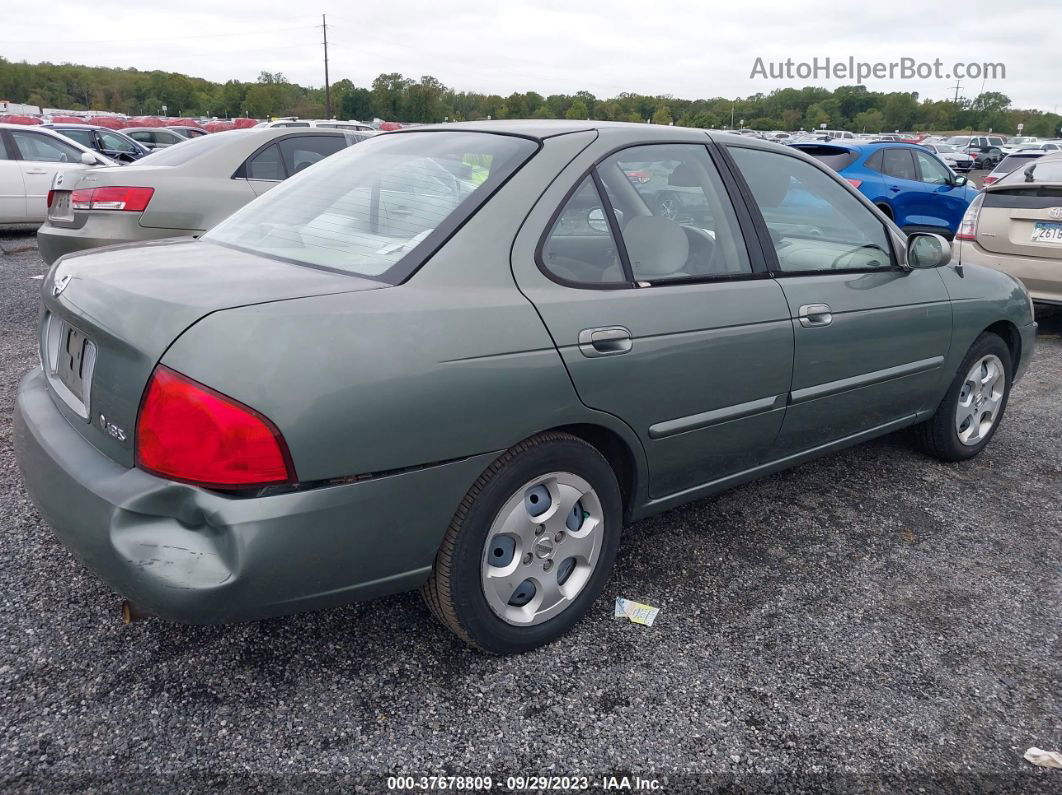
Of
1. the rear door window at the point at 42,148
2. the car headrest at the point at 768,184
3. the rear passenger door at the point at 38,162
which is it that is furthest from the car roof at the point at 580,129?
the rear door window at the point at 42,148

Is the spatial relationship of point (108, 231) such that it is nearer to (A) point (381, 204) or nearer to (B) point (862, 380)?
(A) point (381, 204)

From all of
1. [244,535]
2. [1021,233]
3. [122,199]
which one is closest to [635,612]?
[244,535]

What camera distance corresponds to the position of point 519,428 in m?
2.17

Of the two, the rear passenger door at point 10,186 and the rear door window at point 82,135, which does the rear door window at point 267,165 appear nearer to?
the rear passenger door at point 10,186

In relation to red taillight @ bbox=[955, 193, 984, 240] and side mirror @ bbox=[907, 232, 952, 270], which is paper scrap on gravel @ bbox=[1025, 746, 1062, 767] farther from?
red taillight @ bbox=[955, 193, 984, 240]

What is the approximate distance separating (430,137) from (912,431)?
9.45ft

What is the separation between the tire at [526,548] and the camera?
7.13 feet

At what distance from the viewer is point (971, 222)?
22.7 ft

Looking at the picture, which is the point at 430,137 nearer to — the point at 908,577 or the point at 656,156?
the point at 656,156

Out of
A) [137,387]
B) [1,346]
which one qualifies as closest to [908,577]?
[137,387]

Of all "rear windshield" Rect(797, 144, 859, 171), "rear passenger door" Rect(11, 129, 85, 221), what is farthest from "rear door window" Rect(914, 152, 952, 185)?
"rear passenger door" Rect(11, 129, 85, 221)

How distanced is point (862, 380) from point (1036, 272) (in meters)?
4.28

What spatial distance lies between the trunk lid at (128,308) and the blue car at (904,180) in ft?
31.6

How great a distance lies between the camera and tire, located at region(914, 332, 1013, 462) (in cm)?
391
